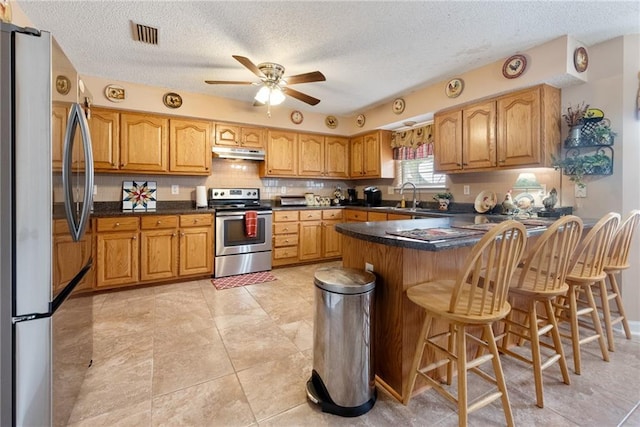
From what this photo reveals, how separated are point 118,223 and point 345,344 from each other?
119 inches

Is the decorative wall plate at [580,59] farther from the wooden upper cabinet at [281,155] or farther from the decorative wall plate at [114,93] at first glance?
the decorative wall plate at [114,93]

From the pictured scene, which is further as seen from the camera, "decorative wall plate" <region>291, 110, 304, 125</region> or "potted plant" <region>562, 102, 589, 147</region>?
"decorative wall plate" <region>291, 110, 304, 125</region>

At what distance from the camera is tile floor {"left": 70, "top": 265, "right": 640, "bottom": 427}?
1.49 meters

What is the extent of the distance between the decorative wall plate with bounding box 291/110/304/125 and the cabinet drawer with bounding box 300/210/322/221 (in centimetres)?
143

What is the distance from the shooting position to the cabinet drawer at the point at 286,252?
432 centimetres

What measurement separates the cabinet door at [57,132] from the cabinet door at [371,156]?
4.05 m

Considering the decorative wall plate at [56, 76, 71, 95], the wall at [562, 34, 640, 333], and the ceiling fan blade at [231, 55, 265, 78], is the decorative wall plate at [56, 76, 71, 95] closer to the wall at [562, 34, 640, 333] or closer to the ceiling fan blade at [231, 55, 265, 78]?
the ceiling fan blade at [231, 55, 265, 78]

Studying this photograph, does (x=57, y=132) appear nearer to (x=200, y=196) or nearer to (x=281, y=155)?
(x=200, y=196)

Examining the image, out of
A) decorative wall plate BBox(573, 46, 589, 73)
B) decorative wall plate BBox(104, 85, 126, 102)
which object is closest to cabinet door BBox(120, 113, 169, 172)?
decorative wall plate BBox(104, 85, 126, 102)

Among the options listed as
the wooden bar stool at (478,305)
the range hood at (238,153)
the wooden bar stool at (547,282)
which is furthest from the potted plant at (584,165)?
the range hood at (238,153)

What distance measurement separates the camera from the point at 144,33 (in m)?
2.45

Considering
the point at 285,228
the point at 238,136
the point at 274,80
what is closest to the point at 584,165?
the point at 274,80

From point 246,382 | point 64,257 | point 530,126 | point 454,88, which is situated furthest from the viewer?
point 454,88

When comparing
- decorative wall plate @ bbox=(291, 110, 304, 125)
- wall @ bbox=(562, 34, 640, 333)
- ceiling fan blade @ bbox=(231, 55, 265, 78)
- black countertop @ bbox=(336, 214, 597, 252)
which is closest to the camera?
black countertop @ bbox=(336, 214, 597, 252)
